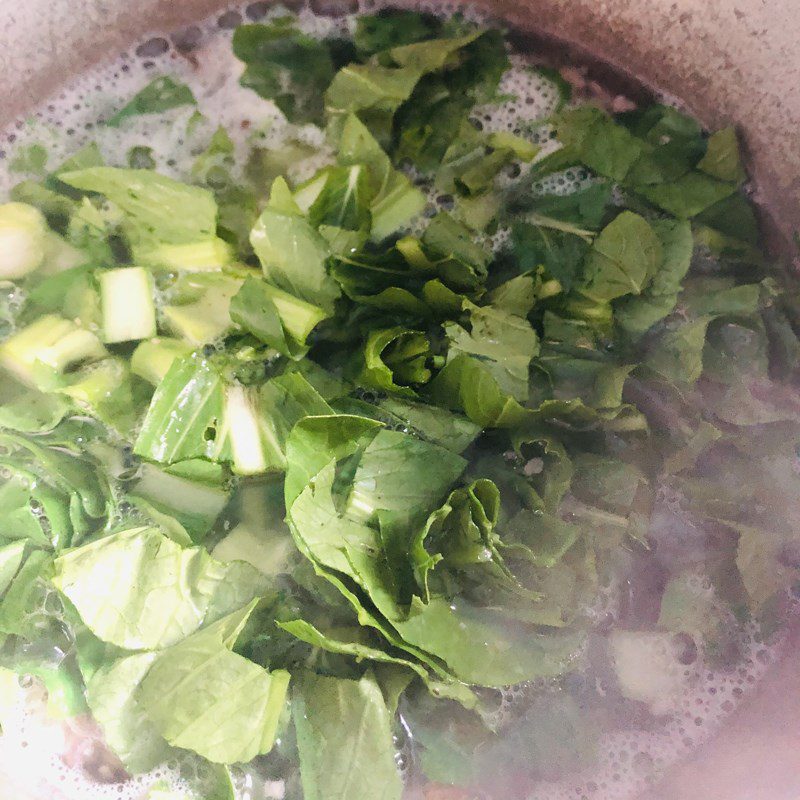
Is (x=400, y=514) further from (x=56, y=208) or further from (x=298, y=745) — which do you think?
(x=56, y=208)

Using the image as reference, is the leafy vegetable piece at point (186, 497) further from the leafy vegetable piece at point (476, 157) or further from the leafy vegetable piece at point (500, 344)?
the leafy vegetable piece at point (476, 157)

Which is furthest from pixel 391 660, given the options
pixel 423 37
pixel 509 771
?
pixel 423 37

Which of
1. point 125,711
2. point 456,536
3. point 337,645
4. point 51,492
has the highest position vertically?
point 456,536

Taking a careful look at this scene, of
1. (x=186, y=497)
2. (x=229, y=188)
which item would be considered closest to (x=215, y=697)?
(x=186, y=497)

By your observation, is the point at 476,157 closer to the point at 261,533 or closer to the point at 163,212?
the point at 163,212

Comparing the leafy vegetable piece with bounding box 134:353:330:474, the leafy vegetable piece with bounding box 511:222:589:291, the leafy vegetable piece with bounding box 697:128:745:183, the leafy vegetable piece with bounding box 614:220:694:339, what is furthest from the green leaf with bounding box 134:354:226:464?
the leafy vegetable piece with bounding box 697:128:745:183

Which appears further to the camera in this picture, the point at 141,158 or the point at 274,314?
the point at 141,158

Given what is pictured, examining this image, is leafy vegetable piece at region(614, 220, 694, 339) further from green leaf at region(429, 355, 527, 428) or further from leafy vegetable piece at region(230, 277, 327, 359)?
leafy vegetable piece at region(230, 277, 327, 359)

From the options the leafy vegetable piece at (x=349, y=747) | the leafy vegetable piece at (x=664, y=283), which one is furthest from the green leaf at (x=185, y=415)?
the leafy vegetable piece at (x=664, y=283)
